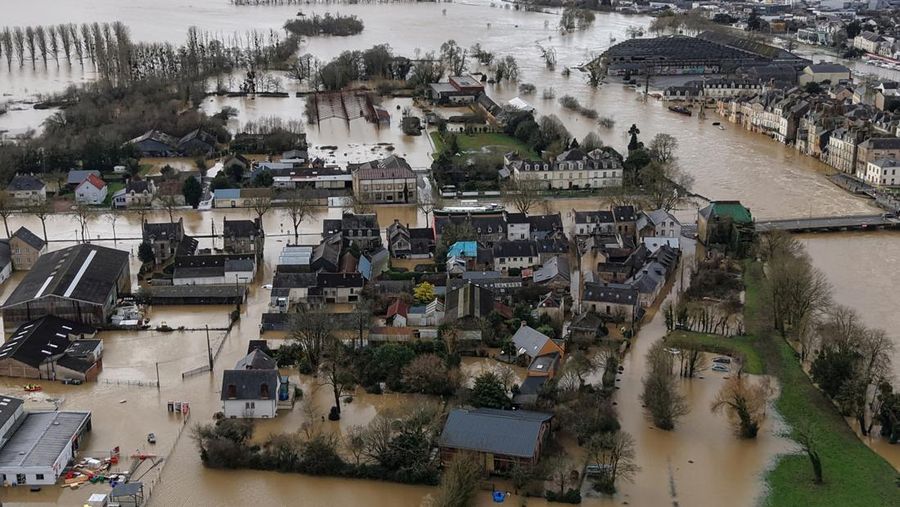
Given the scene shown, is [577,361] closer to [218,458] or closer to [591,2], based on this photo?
[218,458]

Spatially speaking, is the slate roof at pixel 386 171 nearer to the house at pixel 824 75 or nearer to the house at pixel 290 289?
the house at pixel 290 289

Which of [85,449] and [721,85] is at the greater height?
[721,85]

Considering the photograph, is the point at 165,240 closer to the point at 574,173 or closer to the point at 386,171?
the point at 386,171

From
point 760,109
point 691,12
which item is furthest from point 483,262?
point 691,12

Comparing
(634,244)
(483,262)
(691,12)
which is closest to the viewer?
(483,262)

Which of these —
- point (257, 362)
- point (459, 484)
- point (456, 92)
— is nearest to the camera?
point (459, 484)

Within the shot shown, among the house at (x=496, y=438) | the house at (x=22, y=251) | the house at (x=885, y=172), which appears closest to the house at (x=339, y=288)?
the house at (x=496, y=438)

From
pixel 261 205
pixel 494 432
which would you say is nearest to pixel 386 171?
pixel 261 205

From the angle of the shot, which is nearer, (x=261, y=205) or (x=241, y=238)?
(x=241, y=238)
